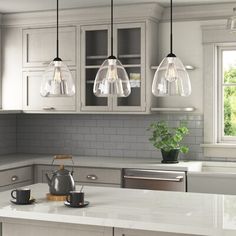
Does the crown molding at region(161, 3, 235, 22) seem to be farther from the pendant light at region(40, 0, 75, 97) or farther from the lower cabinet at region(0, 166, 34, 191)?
the pendant light at region(40, 0, 75, 97)

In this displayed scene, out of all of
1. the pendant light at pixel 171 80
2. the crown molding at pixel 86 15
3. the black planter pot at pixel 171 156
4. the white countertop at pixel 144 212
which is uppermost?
the crown molding at pixel 86 15

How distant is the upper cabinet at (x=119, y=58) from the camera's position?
5.51m

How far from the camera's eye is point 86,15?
5.68 meters

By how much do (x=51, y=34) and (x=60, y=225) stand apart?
3.27 m

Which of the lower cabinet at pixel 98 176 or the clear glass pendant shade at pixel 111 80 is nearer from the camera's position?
the clear glass pendant shade at pixel 111 80

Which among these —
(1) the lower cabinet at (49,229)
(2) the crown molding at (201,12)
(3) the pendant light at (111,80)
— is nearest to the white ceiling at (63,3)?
(2) the crown molding at (201,12)

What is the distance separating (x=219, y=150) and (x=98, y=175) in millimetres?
1338

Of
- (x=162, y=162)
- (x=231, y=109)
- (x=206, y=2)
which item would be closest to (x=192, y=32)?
(x=206, y=2)

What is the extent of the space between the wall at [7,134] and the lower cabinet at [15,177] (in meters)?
0.82

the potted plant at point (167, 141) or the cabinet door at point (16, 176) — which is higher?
the potted plant at point (167, 141)

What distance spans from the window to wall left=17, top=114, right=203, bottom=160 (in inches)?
9.9

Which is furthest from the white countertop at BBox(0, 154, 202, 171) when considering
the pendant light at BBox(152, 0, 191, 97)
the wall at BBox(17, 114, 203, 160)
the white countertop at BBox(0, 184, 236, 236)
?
the pendant light at BBox(152, 0, 191, 97)

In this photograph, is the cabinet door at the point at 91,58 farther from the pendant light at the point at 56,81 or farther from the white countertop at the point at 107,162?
the pendant light at the point at 56,81

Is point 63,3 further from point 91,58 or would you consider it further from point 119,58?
point 119,58
